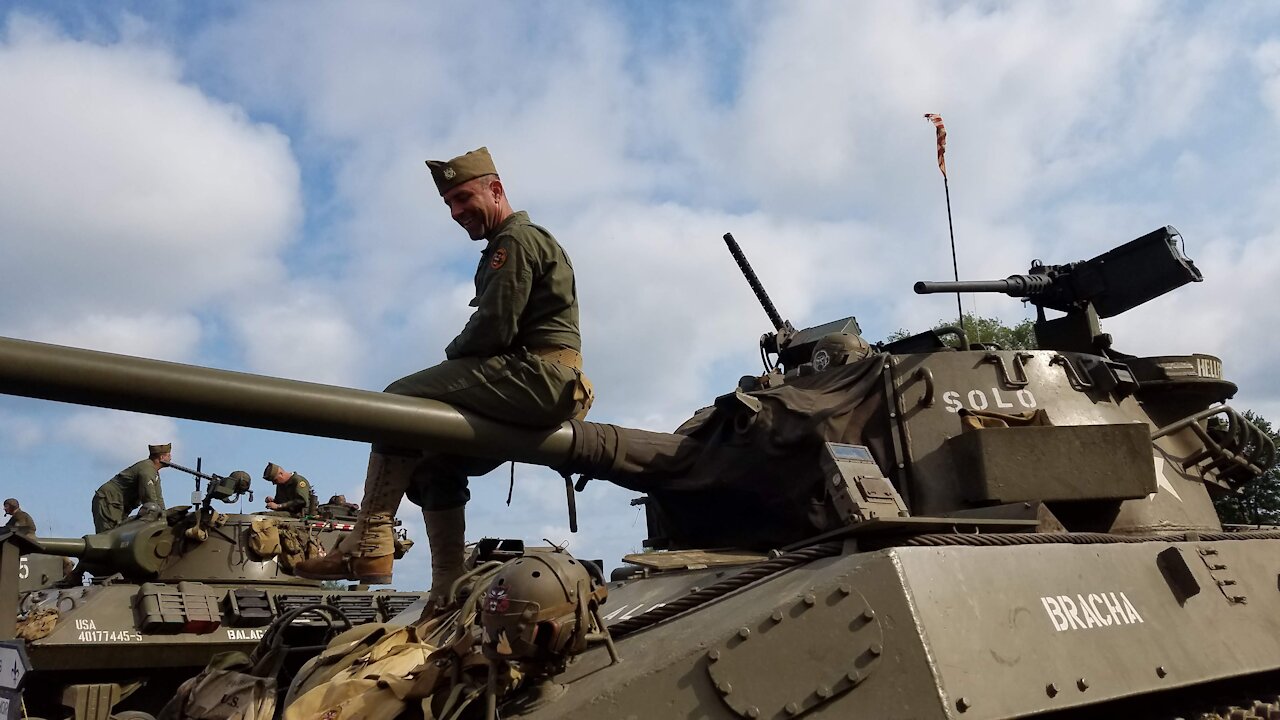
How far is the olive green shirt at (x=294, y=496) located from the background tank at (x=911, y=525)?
9800 millimetres

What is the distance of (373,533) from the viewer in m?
5.11

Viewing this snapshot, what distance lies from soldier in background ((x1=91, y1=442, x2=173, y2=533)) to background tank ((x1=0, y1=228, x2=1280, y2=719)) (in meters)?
11.5

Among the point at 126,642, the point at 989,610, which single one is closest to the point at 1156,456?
the point at 989,610

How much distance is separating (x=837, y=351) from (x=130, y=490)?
12.6 m

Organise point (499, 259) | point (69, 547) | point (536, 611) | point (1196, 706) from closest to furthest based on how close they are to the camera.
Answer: point (536, 611), point (1196, 706), point (499, 259), point (69, 547)

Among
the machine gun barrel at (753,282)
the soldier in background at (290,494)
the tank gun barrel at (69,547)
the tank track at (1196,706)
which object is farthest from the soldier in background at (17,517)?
the tank track at (1196,706)

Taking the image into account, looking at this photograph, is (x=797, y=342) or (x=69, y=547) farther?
(x=69, y=547)

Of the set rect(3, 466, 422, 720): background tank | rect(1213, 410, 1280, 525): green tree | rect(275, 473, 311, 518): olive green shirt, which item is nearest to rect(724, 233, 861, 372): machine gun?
rect(3, 466, 422, 720): background tank

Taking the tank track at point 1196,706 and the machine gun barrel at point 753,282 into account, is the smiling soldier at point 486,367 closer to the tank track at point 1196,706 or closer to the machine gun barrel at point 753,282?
the tank track at point 1196,706

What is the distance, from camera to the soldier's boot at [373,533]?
200 inches

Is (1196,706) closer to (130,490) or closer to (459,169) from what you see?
(459,169)

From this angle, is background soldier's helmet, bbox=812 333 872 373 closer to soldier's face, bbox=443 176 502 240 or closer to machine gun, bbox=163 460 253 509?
soldier's face, bbox=443 176 502 240

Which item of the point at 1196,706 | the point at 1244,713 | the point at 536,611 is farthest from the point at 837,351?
the point at 536,611

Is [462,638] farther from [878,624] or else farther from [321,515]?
[321,515]
